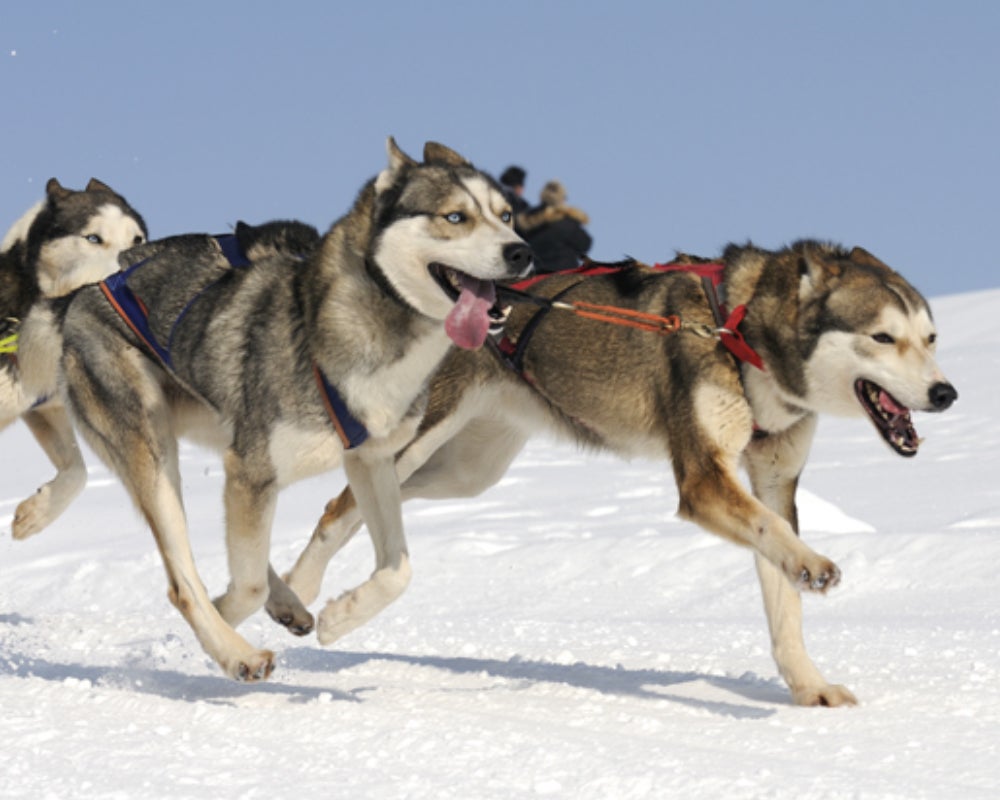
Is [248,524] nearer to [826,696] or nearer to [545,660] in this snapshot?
[545,660]

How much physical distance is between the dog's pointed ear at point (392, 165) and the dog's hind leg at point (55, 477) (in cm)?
205

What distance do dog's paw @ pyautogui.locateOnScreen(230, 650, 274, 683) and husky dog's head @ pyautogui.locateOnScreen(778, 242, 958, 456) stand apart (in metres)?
1.54

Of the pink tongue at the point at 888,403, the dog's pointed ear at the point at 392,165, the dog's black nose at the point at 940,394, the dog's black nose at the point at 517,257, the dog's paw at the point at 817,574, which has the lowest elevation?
the dog's paw at the point at 817,574

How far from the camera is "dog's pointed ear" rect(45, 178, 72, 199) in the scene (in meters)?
5.59

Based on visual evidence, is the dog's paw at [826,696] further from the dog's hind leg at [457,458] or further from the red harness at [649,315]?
the dog's hind leg at [457,458]

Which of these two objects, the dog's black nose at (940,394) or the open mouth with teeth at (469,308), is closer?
the open mouth with teeth at (469,308)

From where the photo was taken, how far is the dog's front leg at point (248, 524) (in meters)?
3.81

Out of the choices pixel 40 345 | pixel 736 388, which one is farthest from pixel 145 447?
pixel 736 388

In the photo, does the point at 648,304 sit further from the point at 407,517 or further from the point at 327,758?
the point at 407,517

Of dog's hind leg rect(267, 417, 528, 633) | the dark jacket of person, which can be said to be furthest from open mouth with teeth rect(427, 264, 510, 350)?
the dark jacket of person

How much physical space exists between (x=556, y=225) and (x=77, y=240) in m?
7.35

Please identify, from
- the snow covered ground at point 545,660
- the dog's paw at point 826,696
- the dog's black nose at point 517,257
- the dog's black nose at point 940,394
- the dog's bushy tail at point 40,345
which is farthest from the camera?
the dog's bushy tail at point 40,345

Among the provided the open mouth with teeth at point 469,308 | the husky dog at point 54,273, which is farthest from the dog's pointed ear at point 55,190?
the open mouth with teeth at point 469,308

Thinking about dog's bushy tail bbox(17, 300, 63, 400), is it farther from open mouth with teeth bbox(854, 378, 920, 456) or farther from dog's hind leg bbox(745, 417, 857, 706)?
open mouth with teeth bbox(854, 378, 920, 456)
